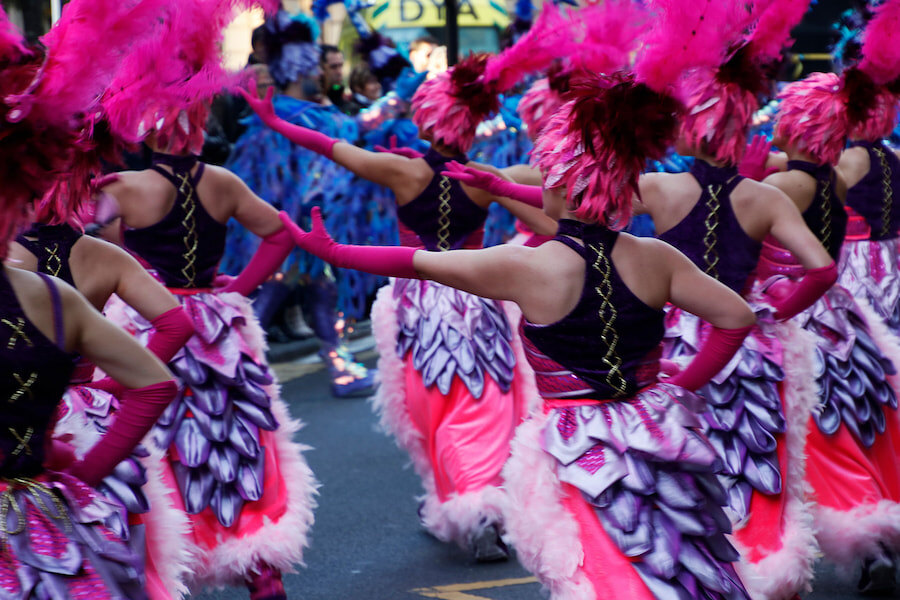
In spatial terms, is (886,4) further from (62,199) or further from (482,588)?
(62,199)

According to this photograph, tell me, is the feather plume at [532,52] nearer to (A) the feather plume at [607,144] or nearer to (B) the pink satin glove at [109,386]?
(A) the feather plume at [607,144]

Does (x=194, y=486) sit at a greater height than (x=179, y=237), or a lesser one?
lesser

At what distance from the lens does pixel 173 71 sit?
3355mm

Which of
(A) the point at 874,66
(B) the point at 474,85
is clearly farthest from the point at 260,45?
(A) the point at 874,66

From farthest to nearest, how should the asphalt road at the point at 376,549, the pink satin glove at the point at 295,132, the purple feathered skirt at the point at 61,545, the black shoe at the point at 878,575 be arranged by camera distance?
the pink satin glove at the point at 295,132 → the asphalt road at the point at 376,549 → the black shoe at the point at 878,575 → the purple feathered skirt at the point at 61,545

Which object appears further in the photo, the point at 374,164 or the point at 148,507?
the point at 374,164

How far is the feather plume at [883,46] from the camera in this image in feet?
15.7

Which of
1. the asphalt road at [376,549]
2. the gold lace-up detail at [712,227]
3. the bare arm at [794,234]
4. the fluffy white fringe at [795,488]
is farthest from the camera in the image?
the asphalt road at [376,549]

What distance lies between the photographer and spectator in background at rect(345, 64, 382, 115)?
396 inches

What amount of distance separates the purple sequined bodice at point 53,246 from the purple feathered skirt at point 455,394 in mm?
2119

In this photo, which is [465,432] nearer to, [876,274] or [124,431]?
[876,274]

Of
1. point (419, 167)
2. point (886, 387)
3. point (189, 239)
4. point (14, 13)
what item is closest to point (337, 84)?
point (14, 13)

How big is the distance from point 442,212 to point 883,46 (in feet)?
6.57

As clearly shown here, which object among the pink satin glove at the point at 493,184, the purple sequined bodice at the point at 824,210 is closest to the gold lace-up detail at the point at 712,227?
the pink satin glove at the point at 493,184
